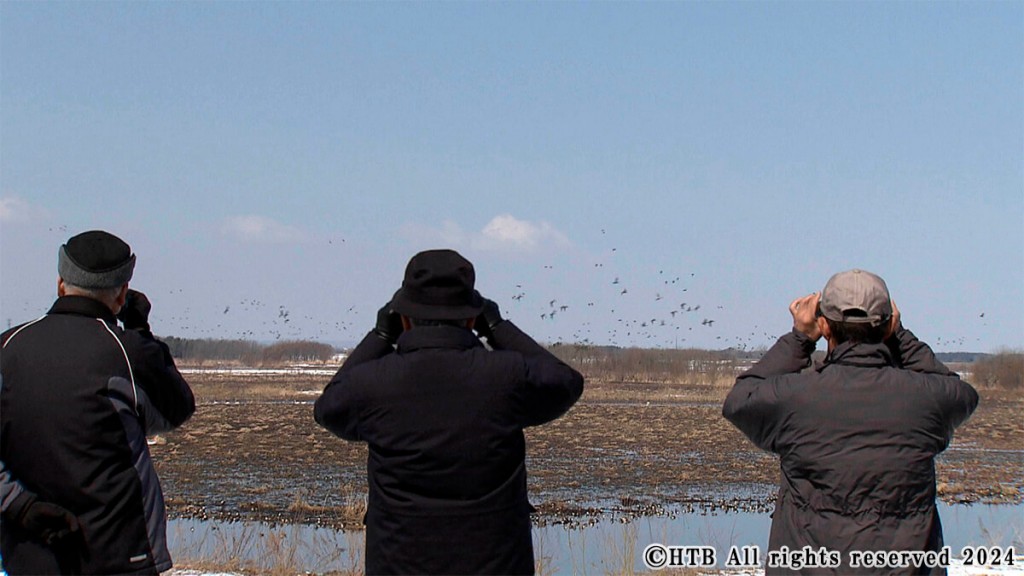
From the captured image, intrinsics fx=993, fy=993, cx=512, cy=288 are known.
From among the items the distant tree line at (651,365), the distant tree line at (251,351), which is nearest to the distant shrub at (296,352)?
the distant tree line at (251,351)

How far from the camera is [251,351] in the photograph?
98.8 m

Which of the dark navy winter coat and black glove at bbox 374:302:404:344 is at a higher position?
black glove at bbox 374:302:404:344

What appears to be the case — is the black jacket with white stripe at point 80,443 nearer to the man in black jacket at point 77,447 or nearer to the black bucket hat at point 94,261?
the man in black jacket at point 77,447

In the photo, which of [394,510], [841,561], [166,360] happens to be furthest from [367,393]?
[841,561]

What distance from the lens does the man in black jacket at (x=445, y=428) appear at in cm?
329

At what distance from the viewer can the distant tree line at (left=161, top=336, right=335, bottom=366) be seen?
304 feet

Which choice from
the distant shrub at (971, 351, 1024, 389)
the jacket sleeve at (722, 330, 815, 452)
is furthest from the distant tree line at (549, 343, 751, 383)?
the jacket sleeve at (722, 330, 815, 452)

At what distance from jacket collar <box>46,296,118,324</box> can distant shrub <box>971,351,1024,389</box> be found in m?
50.8

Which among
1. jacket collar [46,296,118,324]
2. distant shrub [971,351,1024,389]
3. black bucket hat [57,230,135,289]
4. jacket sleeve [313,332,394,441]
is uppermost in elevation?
black bucket hat [57,230,135,289]

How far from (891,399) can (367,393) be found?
1.81 meters

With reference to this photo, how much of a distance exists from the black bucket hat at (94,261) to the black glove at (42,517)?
762 millimetres

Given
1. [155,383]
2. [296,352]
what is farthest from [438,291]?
[296,352]

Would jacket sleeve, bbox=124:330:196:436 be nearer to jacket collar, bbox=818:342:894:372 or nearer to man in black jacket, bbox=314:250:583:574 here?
man in black jacket, bbox=314:250:583:574

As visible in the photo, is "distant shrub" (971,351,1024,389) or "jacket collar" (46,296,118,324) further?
"distant shrub" (971,351,1024,389)
